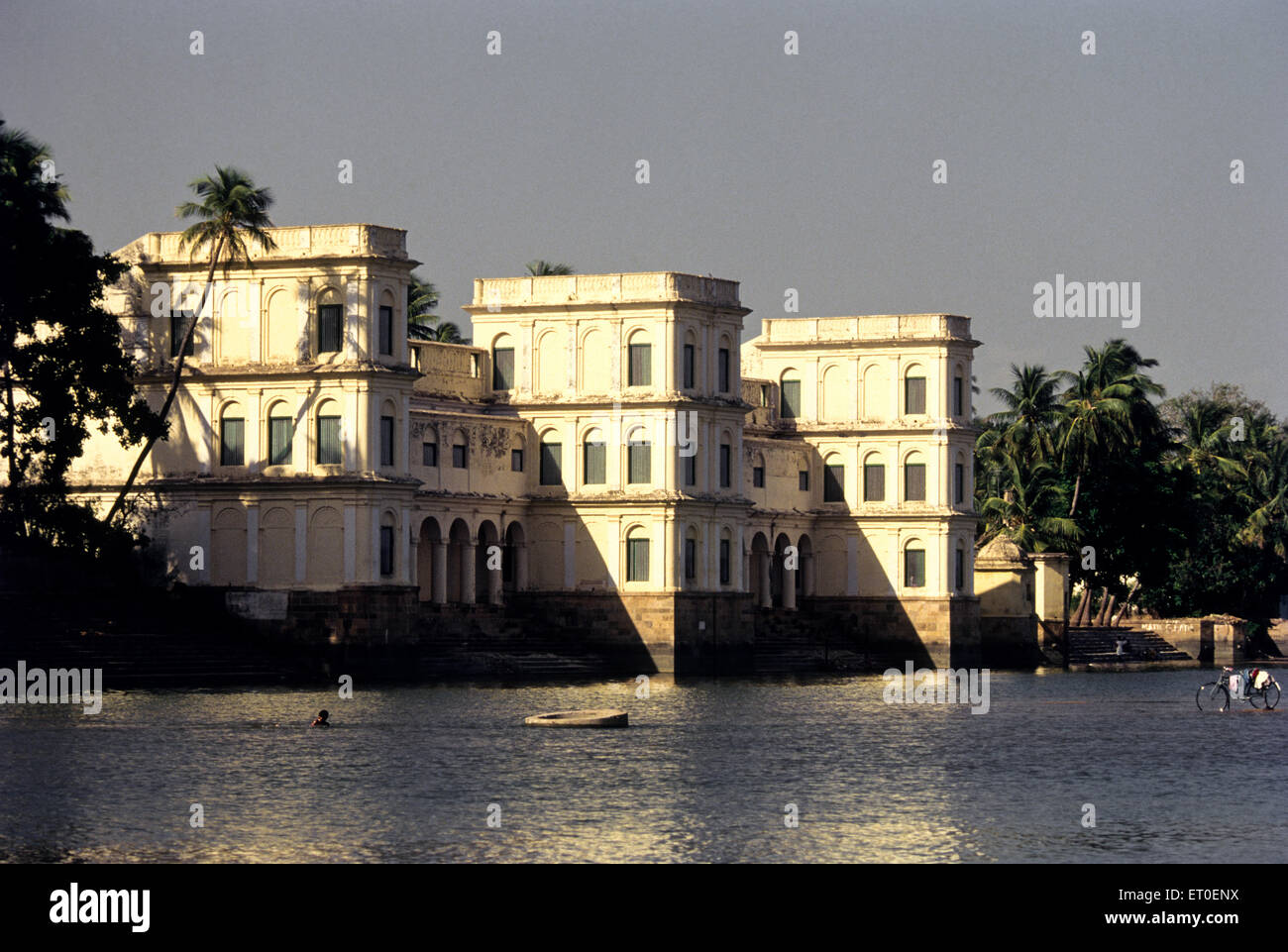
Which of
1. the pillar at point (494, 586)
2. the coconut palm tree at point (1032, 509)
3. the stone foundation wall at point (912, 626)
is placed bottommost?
the stone foundation wall at point (912, 626)

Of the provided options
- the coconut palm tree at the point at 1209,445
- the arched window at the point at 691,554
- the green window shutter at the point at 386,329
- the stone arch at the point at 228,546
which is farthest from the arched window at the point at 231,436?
the coconut palm tree at the point at 1209,445

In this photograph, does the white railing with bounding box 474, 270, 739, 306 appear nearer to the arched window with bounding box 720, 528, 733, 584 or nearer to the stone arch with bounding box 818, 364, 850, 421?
the arched window with bounding box 720, 528, 733, 584

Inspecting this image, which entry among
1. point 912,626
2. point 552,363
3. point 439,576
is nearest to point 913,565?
point 912,626

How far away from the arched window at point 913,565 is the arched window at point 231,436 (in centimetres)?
2980

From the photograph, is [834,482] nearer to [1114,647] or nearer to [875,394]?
[875,394]

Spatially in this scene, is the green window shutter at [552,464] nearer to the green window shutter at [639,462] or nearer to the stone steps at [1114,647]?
the green window shutter at [639,462]

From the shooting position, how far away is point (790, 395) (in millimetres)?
89625

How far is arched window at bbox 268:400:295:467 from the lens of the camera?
218 ft

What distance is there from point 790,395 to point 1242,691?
32784 millimetres

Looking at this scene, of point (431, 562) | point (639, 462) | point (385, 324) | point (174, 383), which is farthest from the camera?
point (639, 462)

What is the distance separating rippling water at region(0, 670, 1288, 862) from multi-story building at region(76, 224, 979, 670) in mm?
10751

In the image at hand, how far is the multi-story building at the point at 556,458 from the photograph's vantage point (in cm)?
6575

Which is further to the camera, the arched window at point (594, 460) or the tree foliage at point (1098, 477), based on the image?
the tree foliage at point (1098, 477)
